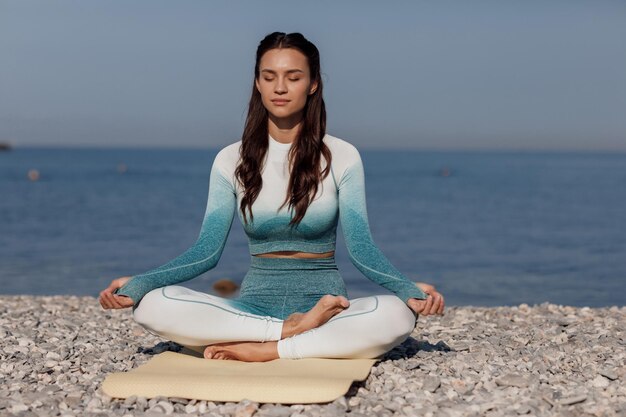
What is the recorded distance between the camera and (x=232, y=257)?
16.9 metres

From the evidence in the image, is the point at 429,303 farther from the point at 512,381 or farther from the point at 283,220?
the point at 283,220

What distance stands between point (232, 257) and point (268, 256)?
11.6 m

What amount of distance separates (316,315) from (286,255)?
0.48 metres

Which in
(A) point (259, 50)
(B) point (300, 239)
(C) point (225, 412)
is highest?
(A) point (259, 50)

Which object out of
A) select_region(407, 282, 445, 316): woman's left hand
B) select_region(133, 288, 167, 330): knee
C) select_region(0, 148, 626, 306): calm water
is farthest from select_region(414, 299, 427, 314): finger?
select_region(0, 148, 626, 306): calm water

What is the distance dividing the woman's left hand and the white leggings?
0.07 m

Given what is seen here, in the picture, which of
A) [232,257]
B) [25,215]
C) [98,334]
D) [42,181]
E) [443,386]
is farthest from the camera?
[42,181]

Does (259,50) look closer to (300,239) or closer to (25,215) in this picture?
(300,239)

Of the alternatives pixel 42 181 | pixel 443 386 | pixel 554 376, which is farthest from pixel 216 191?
pixel 42 181

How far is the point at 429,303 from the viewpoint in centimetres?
502

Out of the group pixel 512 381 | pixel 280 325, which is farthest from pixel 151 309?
pixel 512 381

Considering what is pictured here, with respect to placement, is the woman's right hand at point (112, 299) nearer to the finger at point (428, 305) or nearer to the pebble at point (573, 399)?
the finger at point (428, 305)

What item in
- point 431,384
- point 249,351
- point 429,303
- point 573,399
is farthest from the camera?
point 249,351

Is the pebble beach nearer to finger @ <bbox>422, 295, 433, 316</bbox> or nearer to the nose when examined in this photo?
finger @ <bbox>422, 295, 433, 316</bbox>
